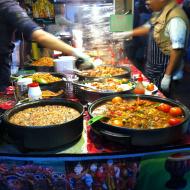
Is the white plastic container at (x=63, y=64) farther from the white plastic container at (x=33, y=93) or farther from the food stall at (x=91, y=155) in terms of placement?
the food stall at (x=91, y=155)

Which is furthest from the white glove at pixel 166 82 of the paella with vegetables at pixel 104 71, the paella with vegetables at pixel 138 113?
the paella with vegetables at pixel 138 113

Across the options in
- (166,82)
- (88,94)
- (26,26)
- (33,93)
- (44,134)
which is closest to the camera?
(44,134)

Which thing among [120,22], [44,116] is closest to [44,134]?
[44,116]

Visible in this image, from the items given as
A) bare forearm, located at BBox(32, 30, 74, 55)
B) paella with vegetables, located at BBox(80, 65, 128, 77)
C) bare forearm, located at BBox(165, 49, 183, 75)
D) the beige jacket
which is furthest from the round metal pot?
the beige jacket

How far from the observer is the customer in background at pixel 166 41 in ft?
12.0

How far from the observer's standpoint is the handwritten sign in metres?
4.31

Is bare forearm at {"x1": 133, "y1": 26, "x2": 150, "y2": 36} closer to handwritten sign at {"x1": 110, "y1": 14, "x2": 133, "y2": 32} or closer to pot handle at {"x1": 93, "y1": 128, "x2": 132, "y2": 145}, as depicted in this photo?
handwritten sign at {"x1": 110, "y1": 14, "x2": 133, "y2": 32}

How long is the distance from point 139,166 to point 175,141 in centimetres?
26

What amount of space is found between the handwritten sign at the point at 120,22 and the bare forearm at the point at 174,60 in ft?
3.36

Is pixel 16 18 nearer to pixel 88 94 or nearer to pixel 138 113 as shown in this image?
pixel 88 94

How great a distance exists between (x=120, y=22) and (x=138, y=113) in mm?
2833

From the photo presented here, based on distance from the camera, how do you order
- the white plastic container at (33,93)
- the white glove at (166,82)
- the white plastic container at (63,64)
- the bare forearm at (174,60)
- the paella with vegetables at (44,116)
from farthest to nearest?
the white glove at (166,82) → the bare forearm at (174,60) → the white plastic container at (63,64) → the white plastic container at (33,93) → the paella with vegetables at (44,116)

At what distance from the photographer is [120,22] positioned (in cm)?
441

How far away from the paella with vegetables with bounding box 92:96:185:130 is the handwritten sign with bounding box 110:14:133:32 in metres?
2.44
